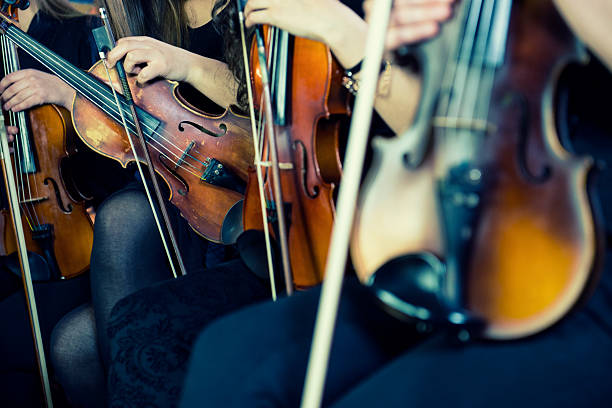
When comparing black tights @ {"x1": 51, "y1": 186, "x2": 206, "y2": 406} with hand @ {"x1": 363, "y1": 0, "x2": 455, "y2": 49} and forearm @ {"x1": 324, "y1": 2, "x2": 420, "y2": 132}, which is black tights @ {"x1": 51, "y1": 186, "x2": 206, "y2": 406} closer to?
forearm @ {"x1": 324, "y1": 2, "x2": 420, "y2": 132}

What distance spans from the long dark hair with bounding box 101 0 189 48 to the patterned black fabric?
24.0 inches

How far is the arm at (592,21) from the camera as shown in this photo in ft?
1.26

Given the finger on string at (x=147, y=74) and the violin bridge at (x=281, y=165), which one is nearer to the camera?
the violin bridge at (x=281, y=165)

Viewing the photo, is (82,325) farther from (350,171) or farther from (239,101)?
(350,171)

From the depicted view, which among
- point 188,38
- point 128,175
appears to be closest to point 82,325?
point 128,175

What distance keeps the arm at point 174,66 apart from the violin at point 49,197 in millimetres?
199

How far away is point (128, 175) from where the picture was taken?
3.98ft

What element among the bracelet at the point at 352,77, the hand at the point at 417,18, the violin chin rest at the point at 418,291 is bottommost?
the violin chin rest at the point at 418,291

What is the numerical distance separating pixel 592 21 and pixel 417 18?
0.44 ft

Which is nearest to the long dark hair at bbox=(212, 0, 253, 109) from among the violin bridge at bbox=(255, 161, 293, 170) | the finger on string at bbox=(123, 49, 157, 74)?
the finger on string at bbox=(123, 49, 157, 74)

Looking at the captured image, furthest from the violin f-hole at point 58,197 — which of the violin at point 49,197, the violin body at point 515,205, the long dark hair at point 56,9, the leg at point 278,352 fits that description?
the violin body at point 515,205

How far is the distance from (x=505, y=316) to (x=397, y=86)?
30cm

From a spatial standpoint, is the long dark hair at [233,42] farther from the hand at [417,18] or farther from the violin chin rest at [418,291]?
the violin chin rest at [418,291]

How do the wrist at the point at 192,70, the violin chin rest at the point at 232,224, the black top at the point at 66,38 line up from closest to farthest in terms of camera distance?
the violin chin rest at the point at 232,224
the wrist at the point at 192,70
the black top at the point at 66,38
